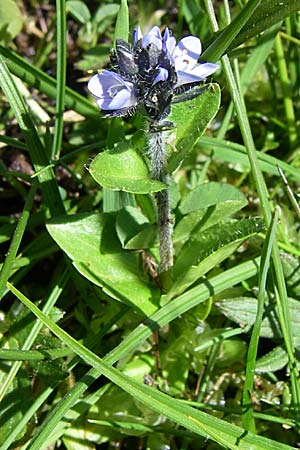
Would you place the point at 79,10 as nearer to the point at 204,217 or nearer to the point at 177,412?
the point at 204,217

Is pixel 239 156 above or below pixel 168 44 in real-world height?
above

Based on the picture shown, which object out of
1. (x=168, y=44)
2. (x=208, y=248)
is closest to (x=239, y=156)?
(x=208, y=248)

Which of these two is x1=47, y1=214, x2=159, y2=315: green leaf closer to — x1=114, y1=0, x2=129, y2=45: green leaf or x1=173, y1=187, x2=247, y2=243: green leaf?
x1=173, y1=187, x2=247, y2=243: green leaf

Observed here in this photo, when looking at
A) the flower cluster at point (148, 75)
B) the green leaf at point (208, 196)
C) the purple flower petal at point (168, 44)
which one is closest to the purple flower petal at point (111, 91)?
the flower cluster at point (148, 75)

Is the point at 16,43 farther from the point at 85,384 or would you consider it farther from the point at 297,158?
the point at 85,384

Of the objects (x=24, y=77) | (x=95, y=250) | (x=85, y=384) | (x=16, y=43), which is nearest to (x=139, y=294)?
(x=95, y=250)

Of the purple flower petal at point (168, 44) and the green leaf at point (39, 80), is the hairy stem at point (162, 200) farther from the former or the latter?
the green leaf at point (39, 80)
